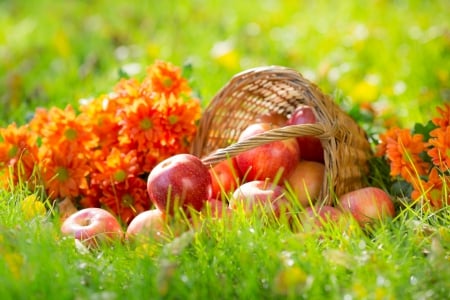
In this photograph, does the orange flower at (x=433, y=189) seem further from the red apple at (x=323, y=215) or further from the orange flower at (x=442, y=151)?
the red apple at (x=323, y=215)

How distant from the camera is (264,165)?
8.82 feet

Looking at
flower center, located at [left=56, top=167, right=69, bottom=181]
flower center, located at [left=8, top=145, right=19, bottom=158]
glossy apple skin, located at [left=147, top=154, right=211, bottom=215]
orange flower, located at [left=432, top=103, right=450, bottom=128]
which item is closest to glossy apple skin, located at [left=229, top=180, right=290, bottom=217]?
glossy apple skin, located at [left=147, top=154, right=211, bottom=215]

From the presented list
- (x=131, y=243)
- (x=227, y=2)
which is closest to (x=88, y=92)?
(x=131, y=243)

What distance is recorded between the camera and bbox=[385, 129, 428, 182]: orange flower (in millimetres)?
2639

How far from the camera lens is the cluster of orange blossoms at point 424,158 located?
247cm

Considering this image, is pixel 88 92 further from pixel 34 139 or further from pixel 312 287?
pixel 312 287

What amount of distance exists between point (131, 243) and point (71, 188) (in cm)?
56

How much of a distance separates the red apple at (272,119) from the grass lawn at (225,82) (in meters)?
0.42

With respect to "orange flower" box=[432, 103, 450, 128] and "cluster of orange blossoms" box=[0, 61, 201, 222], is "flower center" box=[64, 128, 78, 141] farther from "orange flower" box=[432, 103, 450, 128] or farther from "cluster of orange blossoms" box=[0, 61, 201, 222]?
"orange flower" box=[432, 103, 450, 128]

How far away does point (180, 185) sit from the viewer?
242 centimetres

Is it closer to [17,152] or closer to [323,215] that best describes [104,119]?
[17,152]

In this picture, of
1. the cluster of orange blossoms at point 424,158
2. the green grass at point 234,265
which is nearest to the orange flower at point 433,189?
the cluster of orange blossoms at point 424,158

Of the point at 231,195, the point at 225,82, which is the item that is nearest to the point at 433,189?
the point at 231,195

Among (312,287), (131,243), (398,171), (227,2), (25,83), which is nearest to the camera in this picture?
(312,287)
